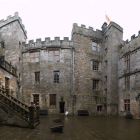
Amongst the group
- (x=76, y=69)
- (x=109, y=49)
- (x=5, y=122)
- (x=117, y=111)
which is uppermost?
(x=109, y=49)

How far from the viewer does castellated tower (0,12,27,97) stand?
818 inches

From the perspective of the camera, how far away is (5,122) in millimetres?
9539

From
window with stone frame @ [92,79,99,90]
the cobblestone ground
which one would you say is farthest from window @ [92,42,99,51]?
the cobblestone ground

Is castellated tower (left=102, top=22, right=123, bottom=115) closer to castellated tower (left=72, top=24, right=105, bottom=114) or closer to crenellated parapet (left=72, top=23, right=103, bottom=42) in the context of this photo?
castellated tower (left=72, top=24, right=105, bottom=114)

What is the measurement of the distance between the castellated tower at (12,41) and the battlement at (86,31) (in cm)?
857

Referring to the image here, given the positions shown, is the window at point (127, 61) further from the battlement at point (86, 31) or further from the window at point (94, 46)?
the battlement at point (86, 31)

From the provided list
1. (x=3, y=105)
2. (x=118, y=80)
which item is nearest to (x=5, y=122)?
(x=3, y=105)

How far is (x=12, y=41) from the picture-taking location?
21.2 m

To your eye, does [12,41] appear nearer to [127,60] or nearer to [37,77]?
[37,77]

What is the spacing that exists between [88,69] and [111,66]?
3.41 m

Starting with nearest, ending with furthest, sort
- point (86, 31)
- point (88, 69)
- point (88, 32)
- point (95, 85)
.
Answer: point (88, 69) < point (95, 85) < point (86, 31) < point (88, 32)

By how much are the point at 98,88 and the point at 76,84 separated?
3957mm

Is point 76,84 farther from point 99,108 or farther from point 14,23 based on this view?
point 14,23

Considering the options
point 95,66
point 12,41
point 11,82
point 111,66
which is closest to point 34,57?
point 12,41
